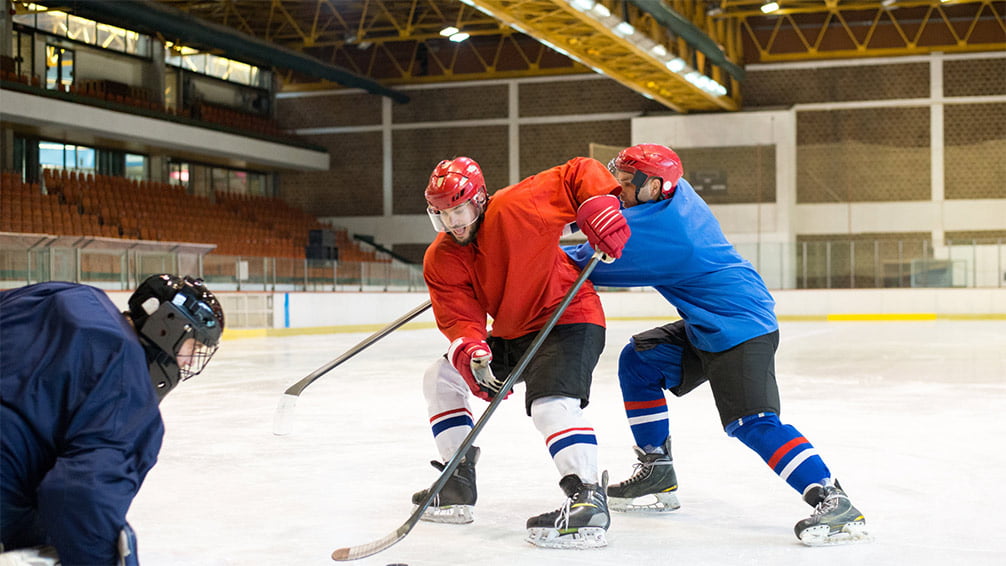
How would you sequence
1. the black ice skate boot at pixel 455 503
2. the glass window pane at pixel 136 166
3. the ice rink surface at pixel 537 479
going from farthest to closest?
the glass window pane at pixel 136 166 → the black ice skate boot at pixel 455 503 → the ice rink surface at pixel 537 479

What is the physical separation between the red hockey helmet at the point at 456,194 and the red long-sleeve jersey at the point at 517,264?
0.06m

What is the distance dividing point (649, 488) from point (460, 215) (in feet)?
3.62

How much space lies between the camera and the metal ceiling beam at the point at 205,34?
18172mm

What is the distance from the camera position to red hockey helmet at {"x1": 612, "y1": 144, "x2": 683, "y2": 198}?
301cm

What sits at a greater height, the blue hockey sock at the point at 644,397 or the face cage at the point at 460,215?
the face cage at the point at 460,215

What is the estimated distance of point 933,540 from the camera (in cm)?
279

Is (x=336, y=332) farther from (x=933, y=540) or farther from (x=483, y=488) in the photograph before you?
(x=933, y=540)

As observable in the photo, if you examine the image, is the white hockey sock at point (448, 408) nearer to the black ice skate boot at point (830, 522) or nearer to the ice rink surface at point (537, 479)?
the ice rink surface at point (537, 479)

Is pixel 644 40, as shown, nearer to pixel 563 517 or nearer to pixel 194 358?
pixel 563 517

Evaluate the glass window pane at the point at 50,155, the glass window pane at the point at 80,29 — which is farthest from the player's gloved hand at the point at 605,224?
the glass window pane at the point at 80,29

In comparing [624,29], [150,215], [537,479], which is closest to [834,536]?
[537,479]

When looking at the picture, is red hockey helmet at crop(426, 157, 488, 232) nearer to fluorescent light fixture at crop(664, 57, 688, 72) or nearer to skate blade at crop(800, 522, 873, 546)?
skate blade at crop(800, 522, 873, 546)

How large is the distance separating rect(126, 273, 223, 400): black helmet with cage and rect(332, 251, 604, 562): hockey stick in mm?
854

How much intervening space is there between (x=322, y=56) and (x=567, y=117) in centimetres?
641
